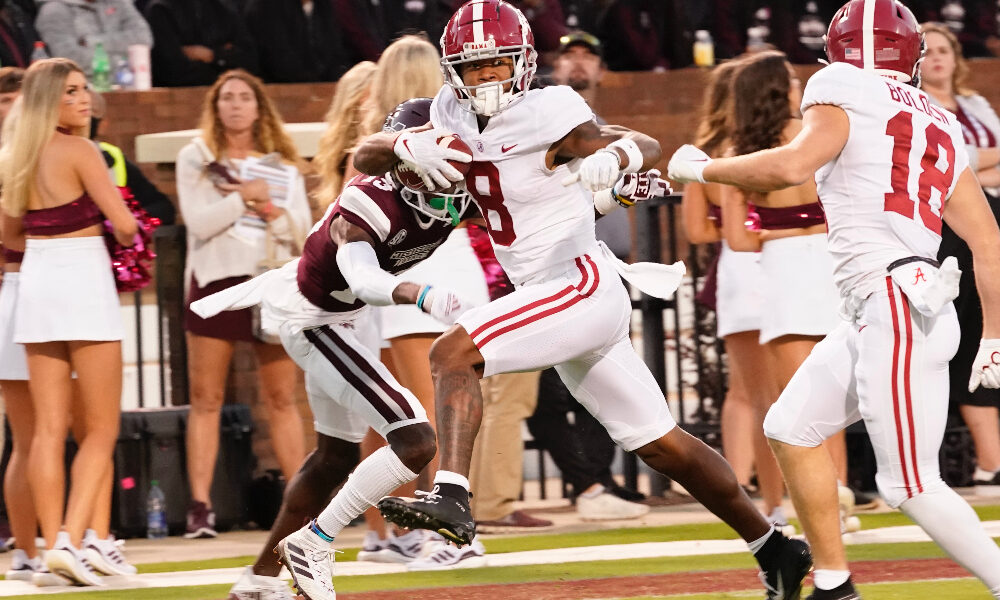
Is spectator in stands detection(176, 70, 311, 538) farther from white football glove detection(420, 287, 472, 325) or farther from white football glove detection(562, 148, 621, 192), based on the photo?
white football glove detection(562, 148, 621, 192)

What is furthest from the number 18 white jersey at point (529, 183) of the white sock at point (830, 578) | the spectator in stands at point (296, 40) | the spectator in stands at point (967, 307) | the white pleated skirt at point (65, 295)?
the spectator in stands at point (296, 40)

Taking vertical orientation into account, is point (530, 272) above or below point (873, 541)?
above

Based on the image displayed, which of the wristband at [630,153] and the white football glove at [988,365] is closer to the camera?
the white football glove at [988,365]

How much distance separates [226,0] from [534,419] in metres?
4.86

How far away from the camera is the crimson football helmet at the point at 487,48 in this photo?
5.35 m

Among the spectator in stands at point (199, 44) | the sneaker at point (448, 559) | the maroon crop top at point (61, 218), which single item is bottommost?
the sneaker at point (448, 559)

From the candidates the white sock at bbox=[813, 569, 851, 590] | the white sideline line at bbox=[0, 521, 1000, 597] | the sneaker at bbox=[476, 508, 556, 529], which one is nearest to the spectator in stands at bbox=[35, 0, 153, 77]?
the sneaker at bbox=[476, 508, 556, 529]

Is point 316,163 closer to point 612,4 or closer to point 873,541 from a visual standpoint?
point 873,541

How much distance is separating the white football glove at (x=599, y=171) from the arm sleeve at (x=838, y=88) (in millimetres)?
650

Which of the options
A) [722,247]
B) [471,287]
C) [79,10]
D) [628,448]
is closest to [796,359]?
[722,247]

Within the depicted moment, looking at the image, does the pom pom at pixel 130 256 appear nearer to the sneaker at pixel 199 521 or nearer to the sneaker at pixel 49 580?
the sneaker at pixel 49 580

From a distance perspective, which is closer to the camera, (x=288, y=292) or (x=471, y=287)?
(x=288, y=292)

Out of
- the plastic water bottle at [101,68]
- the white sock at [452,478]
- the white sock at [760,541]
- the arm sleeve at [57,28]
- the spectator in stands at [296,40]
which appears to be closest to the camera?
the white sock at [452,478]

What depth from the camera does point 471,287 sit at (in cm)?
755
